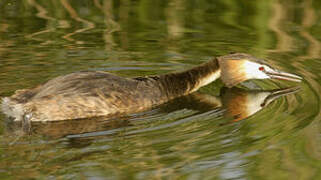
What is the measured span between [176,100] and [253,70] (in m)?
1.01

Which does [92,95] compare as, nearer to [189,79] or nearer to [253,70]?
[189,79]

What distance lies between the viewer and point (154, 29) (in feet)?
31.4

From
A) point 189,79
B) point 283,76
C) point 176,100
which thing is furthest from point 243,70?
point 176,100

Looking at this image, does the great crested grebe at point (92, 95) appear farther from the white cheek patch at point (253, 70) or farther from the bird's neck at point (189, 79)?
the white cheek patch at point (253, 70)

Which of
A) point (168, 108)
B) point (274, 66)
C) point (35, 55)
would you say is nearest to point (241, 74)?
point (274, 66)

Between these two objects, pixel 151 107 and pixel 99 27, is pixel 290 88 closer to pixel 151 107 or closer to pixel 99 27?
pixel 151 107

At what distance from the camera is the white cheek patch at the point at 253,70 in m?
7.68

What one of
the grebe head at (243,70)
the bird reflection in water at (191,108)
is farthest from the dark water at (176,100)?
the grebe head at (243,70)

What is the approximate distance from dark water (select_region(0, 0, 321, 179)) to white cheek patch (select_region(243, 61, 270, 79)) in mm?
145

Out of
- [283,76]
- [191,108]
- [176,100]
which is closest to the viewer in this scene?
[191,108]

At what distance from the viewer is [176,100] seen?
7.32 meters

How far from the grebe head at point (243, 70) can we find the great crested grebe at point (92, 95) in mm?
440

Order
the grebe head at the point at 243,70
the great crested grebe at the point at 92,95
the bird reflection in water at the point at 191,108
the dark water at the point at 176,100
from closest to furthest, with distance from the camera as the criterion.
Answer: the dark water at the point at 176,100, the bird reflection in water at the point at 191,108, the great crested grebe at the point at 92,95, the grebe head at the point at 243,70

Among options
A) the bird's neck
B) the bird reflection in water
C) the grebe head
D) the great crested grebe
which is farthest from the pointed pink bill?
the great crested grebe
